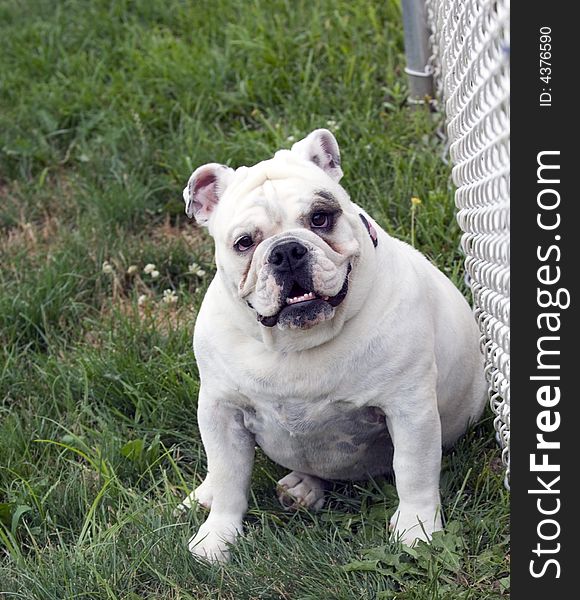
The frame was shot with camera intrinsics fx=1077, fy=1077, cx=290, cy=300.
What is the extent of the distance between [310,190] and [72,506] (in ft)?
4.13

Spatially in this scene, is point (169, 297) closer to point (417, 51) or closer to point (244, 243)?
point (244, 243)

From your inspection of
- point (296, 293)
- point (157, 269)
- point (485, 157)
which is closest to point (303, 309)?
point (296, 293)

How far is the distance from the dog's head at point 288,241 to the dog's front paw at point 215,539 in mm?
652

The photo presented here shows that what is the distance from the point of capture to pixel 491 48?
2293 mm

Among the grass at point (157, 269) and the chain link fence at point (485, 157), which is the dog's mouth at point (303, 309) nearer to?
the chain link fence at point (485, 157)

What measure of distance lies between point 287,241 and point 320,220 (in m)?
0.16

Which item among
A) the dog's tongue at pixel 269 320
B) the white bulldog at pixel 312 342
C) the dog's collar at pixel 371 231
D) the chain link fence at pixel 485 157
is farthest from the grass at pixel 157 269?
the dog's collar at pixel 371 231

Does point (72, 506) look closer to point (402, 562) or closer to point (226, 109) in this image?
point (402, 562)

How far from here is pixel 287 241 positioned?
105 inches

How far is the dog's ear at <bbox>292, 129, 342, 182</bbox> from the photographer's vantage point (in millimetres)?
2998

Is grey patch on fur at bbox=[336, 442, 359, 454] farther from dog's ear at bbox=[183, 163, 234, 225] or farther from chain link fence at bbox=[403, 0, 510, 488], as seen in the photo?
dog's ear at bbox=[183, 163, 234, 225]

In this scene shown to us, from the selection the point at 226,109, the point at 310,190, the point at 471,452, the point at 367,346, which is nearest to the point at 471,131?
the point at 310,190

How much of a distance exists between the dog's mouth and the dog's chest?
0.28m


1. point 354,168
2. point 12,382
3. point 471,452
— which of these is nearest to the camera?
point 471,452
